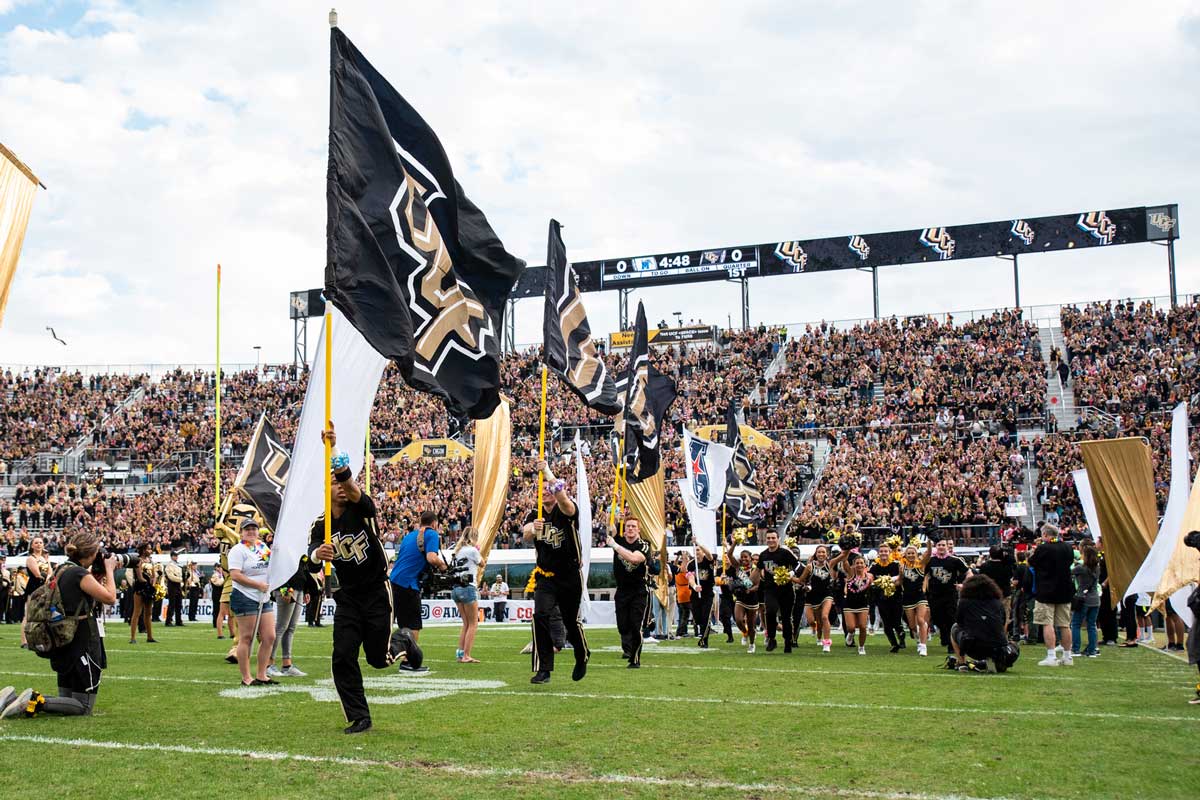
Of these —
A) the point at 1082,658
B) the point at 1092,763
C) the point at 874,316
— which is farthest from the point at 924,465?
the point at 1092,763

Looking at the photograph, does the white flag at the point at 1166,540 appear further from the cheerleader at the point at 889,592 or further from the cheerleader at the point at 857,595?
the cheerleader at the point at 857,595

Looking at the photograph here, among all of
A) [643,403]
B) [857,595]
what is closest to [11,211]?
[643,403]

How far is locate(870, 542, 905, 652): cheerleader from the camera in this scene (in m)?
19.4

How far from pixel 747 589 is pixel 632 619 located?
17.0 feet

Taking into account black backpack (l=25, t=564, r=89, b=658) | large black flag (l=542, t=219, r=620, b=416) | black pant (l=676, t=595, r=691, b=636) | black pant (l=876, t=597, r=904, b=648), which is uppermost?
large black flag (l=542, t=219, r=620, b=416)

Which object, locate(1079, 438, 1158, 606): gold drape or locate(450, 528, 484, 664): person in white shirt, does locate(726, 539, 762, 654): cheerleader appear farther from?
locate(1079, 438, 1158, 606): gold drape

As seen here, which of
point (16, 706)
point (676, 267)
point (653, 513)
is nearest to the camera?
point (16, 706)

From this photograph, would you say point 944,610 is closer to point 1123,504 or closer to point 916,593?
point 916,593

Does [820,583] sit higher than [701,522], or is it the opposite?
[701,522]

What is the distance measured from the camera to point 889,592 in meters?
19.3

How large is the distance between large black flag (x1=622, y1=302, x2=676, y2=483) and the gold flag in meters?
2.13

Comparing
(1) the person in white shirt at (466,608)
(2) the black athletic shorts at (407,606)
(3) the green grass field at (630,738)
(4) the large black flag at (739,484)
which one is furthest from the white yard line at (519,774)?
(4) the large black flag at (739,484)

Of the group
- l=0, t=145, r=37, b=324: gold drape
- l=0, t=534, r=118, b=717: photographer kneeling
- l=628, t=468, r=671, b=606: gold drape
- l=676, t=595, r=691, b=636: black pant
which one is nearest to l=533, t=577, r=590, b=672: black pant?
l=0, t=534, r=118, b=717: photographer kneeling

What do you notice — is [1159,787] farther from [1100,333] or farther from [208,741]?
[1100,333]
